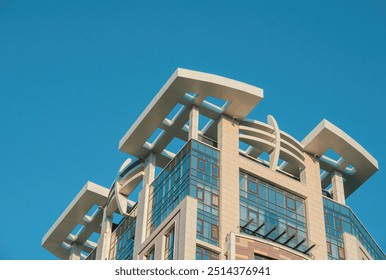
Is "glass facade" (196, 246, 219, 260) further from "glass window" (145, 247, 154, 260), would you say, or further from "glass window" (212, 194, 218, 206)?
"glass window" (145, 247, 154, 260)

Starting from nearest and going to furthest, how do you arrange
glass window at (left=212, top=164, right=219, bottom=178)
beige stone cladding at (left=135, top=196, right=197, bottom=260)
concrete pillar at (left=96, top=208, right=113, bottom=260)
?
beige stone cladding at (left=135, top=196, right=197, bottom=260)
glass window at (left=212, top=164, right=219, bottom=178)
concrete pillar at (left=96, top=208, right=113, bottom=260)

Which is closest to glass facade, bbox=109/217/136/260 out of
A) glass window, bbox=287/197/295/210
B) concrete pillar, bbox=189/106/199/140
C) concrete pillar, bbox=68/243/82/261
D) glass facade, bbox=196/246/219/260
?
concrete pillar, bbox=68/243/82/261

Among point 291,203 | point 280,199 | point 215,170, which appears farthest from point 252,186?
point 291,203

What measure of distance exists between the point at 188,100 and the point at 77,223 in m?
19.1

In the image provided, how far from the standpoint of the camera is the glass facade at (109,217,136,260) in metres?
65.6

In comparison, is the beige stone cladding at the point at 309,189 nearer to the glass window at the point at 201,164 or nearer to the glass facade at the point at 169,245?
the glass window at the point at 201,164

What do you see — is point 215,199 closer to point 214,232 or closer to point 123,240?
point 214,232

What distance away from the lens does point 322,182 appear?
7000 cm

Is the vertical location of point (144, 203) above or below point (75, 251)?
below

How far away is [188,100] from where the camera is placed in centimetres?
6272

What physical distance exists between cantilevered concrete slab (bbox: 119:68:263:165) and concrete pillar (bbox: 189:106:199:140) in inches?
18.3
